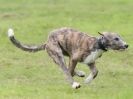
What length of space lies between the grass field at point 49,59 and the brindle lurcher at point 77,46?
48 centimetres

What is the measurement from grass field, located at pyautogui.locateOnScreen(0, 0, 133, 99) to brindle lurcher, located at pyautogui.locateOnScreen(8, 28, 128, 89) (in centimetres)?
48

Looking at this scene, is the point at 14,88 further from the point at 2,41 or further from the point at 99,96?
the point at 2,41

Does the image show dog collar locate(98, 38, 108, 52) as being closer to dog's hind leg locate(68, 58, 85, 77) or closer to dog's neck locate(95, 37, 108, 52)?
dog's neck locate(95, 37, 108, 52)

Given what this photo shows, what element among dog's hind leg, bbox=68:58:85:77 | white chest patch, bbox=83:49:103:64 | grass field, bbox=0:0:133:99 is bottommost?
grass field, bbox=0:0:133:99

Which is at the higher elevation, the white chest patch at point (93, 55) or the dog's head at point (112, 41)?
the dog's head at point (112, 41)

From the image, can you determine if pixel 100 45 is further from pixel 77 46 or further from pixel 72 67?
pixel 72 67

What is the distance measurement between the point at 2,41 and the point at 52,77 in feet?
23.8

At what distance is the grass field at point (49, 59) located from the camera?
13.1 metres

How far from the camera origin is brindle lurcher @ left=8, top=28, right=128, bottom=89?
13.6 meters

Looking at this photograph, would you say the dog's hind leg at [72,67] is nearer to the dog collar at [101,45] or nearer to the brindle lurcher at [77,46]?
the brindle lurcher at [77,46]

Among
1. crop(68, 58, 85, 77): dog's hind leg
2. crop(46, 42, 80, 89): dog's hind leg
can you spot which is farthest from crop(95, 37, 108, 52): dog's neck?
crop(46, 42, 80, 89): dog's hind leg

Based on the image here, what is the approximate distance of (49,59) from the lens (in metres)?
19.4

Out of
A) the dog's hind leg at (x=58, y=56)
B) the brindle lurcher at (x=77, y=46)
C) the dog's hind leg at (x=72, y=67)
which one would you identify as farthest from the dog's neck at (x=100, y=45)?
the dog's hind leg at (x=58, y=56)

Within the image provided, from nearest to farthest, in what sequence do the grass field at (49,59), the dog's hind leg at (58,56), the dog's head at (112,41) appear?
the grass field at (49,59), the dog's head at (112,41), the dog's hind leg at (58,56)
